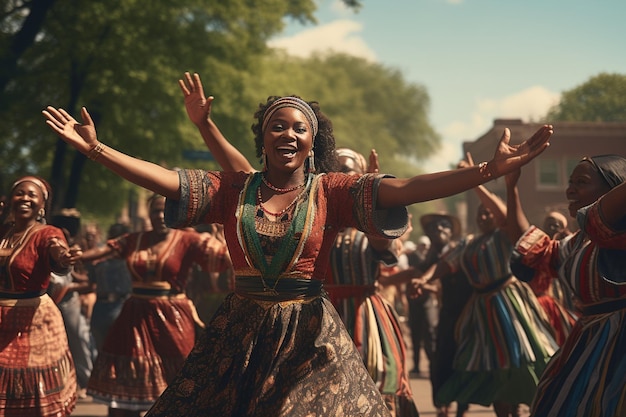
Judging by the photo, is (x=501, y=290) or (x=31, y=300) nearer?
(x=31, y=300)

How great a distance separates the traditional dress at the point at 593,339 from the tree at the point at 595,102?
51.1m

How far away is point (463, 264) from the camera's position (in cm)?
823

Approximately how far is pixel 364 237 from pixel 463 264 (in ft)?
6.55

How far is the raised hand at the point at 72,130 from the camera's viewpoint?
417cm

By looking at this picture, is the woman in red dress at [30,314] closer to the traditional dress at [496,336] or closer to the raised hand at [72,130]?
the raised hand at [72,130]

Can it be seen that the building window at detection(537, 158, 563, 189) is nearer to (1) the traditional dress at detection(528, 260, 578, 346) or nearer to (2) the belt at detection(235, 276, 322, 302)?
(1) the traditional dress at detection(528, 260, 578, 346)

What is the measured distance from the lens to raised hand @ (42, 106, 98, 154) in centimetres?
417

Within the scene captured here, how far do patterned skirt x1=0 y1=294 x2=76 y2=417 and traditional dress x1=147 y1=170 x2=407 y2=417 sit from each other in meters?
2.49

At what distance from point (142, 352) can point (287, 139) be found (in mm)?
3851

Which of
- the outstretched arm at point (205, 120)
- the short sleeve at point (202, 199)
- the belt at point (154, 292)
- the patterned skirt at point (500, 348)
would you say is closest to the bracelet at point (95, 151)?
the short sleeve at point (202, 199)

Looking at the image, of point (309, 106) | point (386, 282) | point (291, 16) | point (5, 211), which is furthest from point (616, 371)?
point (291, 16)

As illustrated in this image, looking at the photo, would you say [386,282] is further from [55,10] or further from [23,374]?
[55,10]

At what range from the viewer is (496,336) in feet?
25.3

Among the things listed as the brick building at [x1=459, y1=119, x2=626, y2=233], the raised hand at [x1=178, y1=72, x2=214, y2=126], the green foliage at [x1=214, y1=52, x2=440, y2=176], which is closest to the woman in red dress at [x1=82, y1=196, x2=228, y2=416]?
the raised hand at [x1=178, y1=72, x2=214, y2=126]
